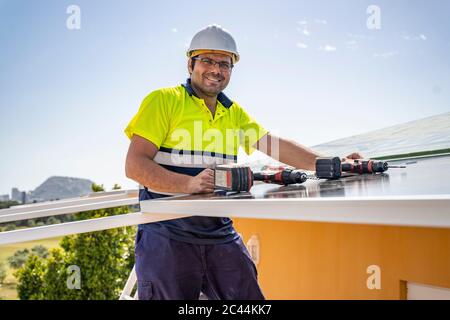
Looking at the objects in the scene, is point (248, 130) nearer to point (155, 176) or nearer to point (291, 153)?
point (291, 153)

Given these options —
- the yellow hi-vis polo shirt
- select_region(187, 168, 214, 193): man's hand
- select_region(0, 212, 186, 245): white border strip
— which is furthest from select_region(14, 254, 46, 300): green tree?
select_region(187, 168, 214, 193): man's hand

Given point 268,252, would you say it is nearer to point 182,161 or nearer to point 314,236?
point 314,236

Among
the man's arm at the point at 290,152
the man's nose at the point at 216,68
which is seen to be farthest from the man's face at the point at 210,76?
the man's arm at the point at 290,152

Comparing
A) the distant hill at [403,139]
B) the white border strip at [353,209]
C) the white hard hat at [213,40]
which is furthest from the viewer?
the distant hill at [403,139]

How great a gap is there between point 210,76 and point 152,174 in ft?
2.60

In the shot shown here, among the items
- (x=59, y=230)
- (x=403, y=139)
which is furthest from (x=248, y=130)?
(x=403, y=139)

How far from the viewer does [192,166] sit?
2674 mm

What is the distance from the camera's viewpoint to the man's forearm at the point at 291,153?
10.1ft

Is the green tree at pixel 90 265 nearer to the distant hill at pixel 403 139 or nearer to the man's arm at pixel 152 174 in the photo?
the distant hill at pixel 403 139

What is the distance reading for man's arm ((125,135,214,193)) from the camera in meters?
2.27

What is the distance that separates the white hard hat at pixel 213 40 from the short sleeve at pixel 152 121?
0.43 metres

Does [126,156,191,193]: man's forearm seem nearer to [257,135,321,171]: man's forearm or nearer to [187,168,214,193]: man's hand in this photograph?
[187,168,214,193]: man's hand

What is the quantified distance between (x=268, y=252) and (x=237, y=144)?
185cm

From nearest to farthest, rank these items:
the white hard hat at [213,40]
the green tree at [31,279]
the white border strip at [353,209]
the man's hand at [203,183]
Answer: the white border strip at [353,209] < the man's hand at [203,183] < the white hard hat at [213,40] < the green tree at [31,279]
